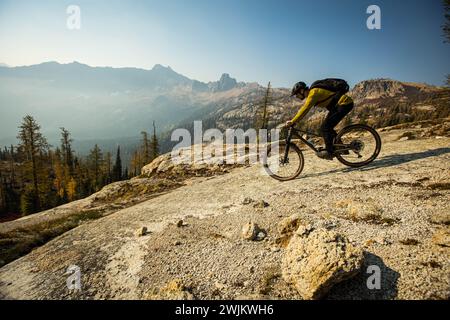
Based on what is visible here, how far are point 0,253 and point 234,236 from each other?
9.62m

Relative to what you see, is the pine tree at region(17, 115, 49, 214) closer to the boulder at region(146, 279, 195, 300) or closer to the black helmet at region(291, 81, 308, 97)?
the black helmet at region(291, 81, 308, 97)

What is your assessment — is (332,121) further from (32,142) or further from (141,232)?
(32,142)

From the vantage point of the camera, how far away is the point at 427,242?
16.6 ft

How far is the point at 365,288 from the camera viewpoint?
4277 millimetres

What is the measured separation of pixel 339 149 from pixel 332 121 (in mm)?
1276

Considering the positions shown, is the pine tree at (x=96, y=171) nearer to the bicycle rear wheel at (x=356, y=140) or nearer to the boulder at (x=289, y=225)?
the bicycle rear wheel at (x=356, y=140)

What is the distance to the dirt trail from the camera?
476 cm

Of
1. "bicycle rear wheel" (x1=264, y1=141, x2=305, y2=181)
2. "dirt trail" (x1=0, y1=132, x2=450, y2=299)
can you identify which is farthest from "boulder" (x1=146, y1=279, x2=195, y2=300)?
"bicycle rear wheel" (x1=264, y1=141, x2=305, y2=181)

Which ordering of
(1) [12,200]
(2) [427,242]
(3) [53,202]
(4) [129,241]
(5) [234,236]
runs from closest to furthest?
(2) [427,242]
(5) [234,236]
(4) [129,241]
(3) [53,202]
(1) [12,200]
